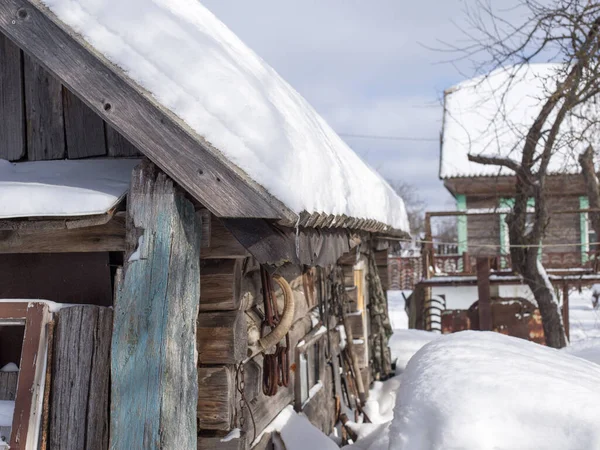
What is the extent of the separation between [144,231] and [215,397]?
932mm

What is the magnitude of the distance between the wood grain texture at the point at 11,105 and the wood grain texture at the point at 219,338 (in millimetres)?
1331

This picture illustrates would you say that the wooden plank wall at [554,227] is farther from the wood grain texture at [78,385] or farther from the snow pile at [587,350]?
the wood grain texture at [78,385]

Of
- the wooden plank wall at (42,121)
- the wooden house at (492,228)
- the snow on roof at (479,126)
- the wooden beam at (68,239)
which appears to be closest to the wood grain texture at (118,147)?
the wooden plank wall at (42,121)

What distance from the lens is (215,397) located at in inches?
123

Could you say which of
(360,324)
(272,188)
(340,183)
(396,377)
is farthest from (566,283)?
(272,188)

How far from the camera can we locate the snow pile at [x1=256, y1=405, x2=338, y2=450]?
4.11m

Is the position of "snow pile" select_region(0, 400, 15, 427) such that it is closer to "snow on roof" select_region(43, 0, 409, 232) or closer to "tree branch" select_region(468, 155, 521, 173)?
"snow on roof" select_region(43, 0, 409, 232)

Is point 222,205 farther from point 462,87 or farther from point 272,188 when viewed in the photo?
point 462,87

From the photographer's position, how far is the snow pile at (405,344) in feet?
34.1

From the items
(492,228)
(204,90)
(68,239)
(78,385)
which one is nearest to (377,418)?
(78,385)

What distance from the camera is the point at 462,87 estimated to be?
19750 millimetres

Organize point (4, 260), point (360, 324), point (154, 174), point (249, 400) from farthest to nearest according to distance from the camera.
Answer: point (360, 324) < point (249, 400) < point (4, 260) < point (154, 174)

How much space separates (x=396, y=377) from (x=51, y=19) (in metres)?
7.32

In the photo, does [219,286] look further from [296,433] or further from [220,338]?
[296,433]
